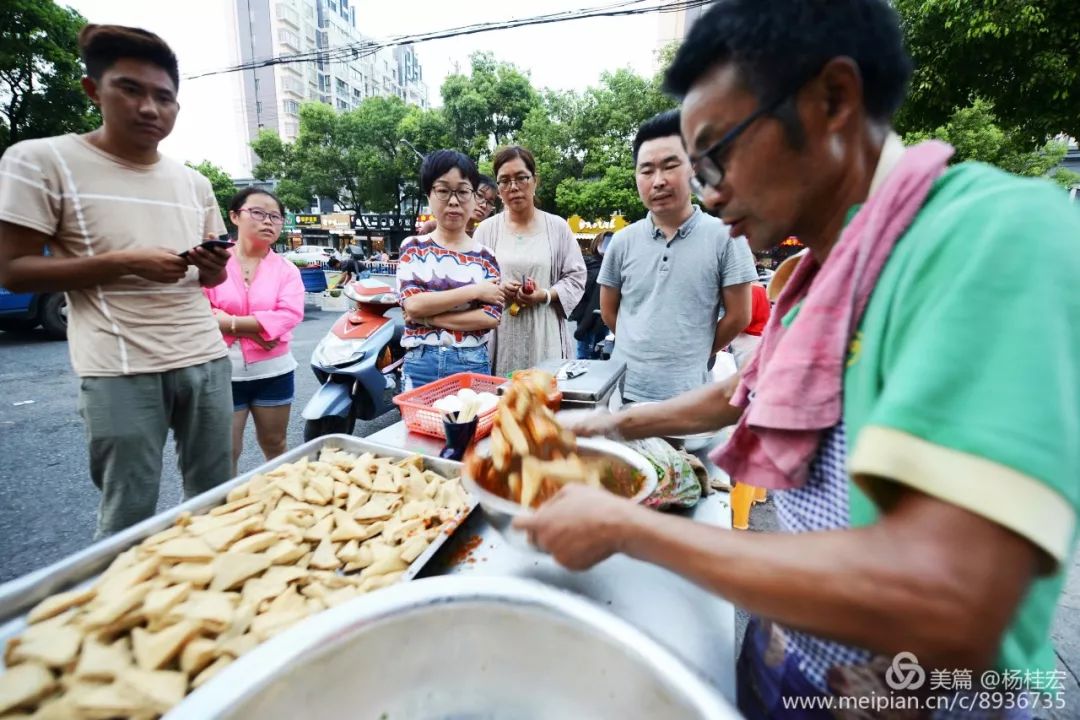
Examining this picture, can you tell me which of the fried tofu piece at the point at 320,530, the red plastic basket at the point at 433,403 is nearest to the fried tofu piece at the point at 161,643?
the fried tofu piece at the point at 320,530

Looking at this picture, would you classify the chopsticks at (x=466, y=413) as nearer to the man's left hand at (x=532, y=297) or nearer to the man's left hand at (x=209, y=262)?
the man's left hand at (x=209, y=262)

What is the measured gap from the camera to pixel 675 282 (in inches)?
110

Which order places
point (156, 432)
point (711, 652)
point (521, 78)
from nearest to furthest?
point (711, 652), point (156, 432), point (521, 78)

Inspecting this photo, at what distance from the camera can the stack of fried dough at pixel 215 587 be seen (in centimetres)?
87

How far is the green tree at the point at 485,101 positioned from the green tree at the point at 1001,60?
17730 millimetres

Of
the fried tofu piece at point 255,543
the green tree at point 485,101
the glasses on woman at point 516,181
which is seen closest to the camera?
the fried tofu piece at point 255,543

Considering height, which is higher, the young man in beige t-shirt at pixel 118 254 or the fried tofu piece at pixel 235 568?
the young man in beige t-shirt at pixel 118 254

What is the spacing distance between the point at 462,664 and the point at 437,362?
82.0 inches

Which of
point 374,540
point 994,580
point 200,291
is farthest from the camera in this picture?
point 200,291

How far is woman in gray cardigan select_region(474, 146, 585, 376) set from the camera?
3.45 m

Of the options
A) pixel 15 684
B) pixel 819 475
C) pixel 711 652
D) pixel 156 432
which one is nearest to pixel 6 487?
pixel 156 432

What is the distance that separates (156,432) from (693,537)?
2.31m

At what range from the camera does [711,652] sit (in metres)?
1.04

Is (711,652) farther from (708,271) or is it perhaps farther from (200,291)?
(200,291)
